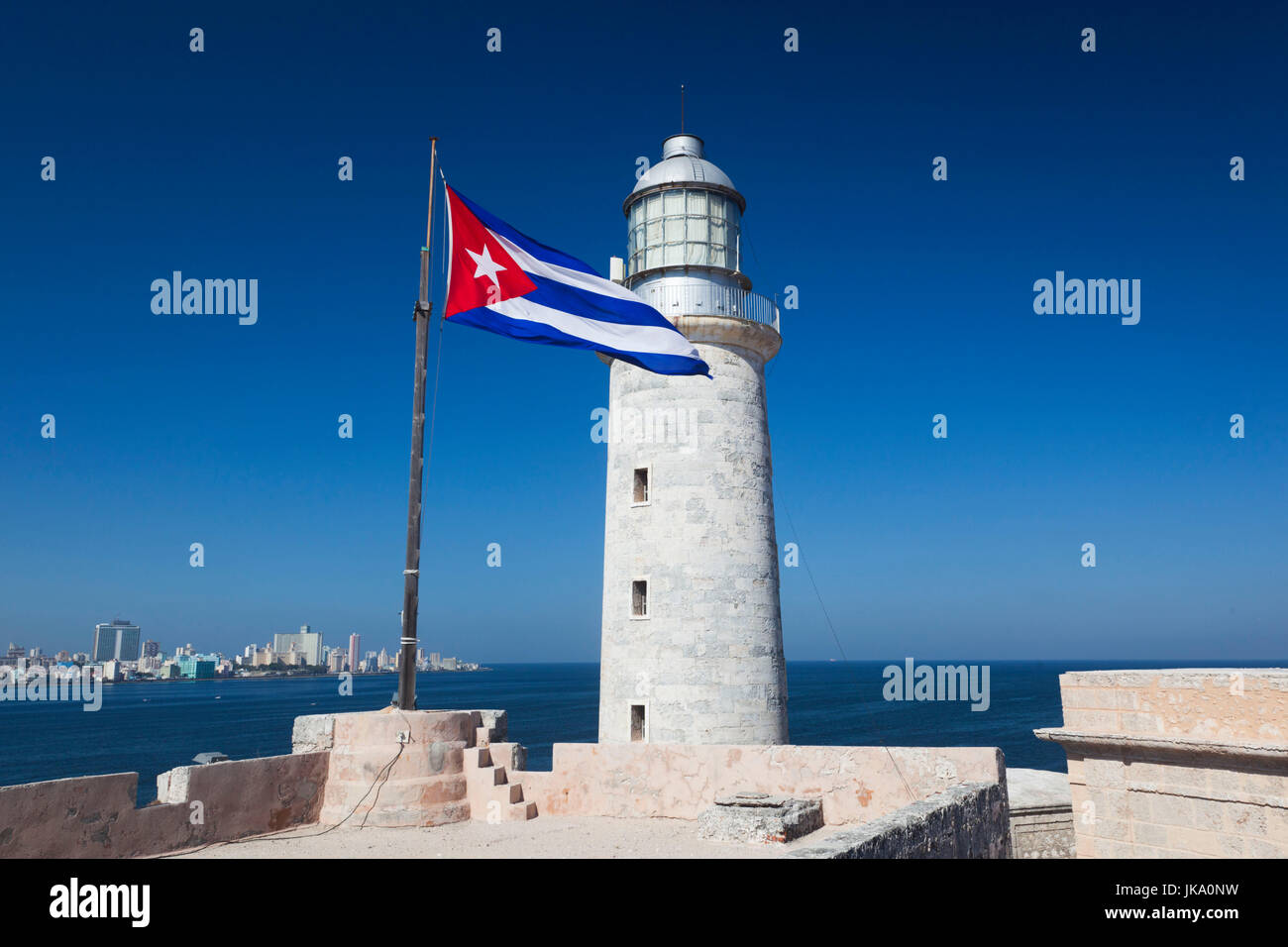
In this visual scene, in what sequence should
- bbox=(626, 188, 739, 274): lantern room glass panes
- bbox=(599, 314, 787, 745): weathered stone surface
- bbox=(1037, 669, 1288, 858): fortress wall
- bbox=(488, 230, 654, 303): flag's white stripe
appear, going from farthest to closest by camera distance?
1. bbox=(626, 188, 739, 274): lantern room glass panes
2. bbox=(599, 314, 787, 745): weathered stone surface
3. bbox=(488, 230, 654, 303): flag's white stripe
4. bbox=(1037, 669, 1288, 858): fortress wall

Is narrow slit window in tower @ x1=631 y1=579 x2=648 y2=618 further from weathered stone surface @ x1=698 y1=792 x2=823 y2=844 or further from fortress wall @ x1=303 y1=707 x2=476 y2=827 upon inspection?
weathered stone surface @ x1=698 y1=792 x2=823 y2=844

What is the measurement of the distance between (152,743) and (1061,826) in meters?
69.8

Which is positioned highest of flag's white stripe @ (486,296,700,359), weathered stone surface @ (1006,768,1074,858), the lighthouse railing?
the lighthouse railing

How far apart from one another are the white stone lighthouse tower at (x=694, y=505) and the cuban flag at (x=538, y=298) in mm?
3681

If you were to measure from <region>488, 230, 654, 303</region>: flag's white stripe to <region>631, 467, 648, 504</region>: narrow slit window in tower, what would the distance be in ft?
14.6

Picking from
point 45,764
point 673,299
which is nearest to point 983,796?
point 673,299

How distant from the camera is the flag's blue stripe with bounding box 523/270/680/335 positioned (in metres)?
11.6

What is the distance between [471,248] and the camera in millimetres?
11227

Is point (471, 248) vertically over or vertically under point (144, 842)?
over

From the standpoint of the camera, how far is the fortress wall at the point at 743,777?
1011 cm

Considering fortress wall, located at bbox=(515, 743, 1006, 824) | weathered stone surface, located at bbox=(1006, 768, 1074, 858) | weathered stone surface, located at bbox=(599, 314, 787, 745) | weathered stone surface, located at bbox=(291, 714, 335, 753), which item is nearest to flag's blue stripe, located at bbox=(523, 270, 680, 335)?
weathered stone surface, located at bbox=(599, 314, 787, 745)
